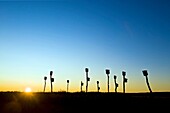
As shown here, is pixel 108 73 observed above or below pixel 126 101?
above

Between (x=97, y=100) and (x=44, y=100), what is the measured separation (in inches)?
303

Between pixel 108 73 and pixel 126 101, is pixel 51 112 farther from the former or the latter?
pixel 108 73

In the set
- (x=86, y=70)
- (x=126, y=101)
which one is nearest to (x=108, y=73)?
(x=86, y=70)

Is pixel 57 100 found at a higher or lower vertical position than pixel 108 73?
lower

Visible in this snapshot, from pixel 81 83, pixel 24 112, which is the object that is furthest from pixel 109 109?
pixel 81 83

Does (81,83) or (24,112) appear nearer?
(24,112)

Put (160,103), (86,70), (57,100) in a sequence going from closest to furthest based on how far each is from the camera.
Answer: (160,103)
(57,100)
(86,70)

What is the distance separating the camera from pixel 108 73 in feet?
160

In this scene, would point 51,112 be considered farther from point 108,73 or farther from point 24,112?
point 108,73

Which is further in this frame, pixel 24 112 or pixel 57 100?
pixel 57 100

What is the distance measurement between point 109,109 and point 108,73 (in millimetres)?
25455

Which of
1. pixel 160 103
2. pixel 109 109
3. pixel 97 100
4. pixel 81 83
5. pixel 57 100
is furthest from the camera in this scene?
pixel 81 83

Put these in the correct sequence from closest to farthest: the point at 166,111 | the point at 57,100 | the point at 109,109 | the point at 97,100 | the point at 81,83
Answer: the point at 166,111
the point at 109,109
the point at 97,100
the point at 57,100
the point at 81,83

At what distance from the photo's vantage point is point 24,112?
877 inches
